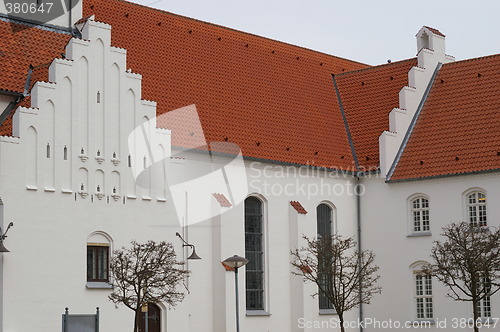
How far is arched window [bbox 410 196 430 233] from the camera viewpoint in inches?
1834

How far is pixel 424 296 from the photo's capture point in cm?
4597

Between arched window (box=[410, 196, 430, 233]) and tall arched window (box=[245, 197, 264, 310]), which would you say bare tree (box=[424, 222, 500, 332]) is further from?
tall arched window (box=[245, 197, 264, 310])

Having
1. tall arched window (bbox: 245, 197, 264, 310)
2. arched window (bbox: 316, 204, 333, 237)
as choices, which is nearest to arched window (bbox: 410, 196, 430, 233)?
arched window (bbox: 316, 204, 333, 237)

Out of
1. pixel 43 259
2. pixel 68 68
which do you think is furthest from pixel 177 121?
pixel 43 259

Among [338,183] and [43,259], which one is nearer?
[43,259]

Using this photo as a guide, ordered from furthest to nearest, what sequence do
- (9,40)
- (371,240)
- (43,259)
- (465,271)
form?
(371,240) → (465,271) → (9,40) → (43,259)

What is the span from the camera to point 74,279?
116 feet

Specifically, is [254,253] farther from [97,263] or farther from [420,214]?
[97,263]

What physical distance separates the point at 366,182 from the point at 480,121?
5947 mm

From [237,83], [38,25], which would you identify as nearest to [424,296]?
[237,83]

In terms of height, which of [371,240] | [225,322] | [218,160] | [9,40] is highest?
[9,40]

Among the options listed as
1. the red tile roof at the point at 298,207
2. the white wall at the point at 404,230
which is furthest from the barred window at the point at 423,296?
the red tile roof at the point at 298,207

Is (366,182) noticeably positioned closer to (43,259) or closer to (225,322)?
(225,322)

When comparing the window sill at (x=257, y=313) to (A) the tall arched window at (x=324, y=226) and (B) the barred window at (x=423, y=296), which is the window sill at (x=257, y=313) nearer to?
(A) the tall arched window at (x=324, y=226)
